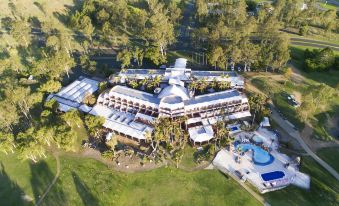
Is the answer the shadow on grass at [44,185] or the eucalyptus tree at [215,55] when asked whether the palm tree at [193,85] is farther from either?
the shadow on grass at [44,185]

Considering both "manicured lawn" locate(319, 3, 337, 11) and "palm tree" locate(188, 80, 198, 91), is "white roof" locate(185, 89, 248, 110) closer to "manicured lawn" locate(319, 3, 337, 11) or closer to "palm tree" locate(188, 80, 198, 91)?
"palm tree" locate(188, 80, 198, 91)

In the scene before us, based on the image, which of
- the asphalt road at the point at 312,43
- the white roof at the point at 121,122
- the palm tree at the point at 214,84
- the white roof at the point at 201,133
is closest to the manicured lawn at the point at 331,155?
the white roof at the point at 201,133

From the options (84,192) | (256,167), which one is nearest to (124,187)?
(84,192)

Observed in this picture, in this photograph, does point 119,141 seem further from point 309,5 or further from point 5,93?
point 309,5

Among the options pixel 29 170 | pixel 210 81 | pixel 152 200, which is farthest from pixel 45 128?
pixel 210 81

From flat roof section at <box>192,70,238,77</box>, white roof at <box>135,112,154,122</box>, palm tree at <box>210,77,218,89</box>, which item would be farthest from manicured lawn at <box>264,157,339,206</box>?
flat roof section at <box>192,70,238,77</box>
